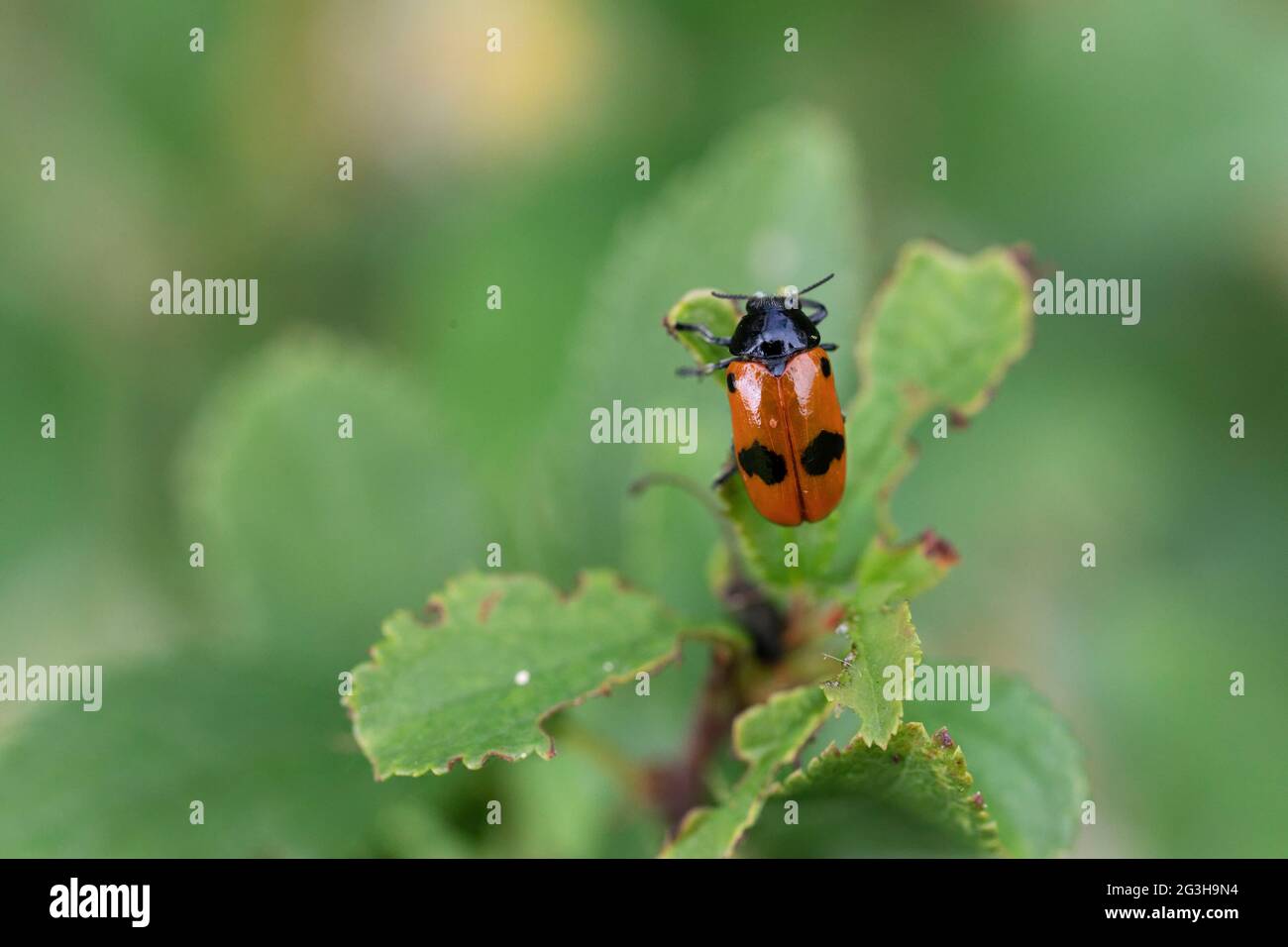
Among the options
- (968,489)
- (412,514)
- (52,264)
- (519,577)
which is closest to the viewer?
→ (519,577)

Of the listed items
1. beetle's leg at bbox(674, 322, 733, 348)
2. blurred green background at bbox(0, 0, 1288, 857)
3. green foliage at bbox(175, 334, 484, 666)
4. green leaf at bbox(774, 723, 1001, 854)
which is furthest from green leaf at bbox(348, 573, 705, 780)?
blurred green background at bbox(0, 0, 1288, 857)

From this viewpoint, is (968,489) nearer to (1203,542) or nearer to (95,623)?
(1203,542)

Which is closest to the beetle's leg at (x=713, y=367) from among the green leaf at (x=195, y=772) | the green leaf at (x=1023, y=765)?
the green leaf at (x=1023, y=765)

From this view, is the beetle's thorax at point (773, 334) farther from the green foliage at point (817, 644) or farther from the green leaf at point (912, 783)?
the green leaf at point (912, 783)

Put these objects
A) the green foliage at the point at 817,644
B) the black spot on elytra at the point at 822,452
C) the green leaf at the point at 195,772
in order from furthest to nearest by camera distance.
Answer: the green leaf at the point at 195,772
the black spot on elytra at the point at 822,452
the green foliage at the point at 817,644

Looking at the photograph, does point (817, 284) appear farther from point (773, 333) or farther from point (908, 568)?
point (908, 568)

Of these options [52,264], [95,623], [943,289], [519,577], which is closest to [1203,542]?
[943,289]

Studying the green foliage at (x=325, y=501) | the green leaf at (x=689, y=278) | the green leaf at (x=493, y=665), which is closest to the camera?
the green leaf at (x=493, y=665)

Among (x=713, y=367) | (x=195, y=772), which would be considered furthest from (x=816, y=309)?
(x=195, y=772)
